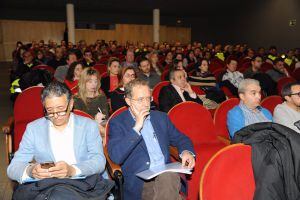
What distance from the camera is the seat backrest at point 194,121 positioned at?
3.18 m

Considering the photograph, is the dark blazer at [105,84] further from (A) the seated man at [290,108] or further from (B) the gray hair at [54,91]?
(B) the gray hair at [54,91]

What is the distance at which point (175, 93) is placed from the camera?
4.13 meters

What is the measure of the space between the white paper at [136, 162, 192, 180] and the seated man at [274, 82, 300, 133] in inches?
52.0

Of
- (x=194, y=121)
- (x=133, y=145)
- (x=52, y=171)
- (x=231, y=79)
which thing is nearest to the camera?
(x=52, y=171)

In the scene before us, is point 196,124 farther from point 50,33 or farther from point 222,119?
point 50,33

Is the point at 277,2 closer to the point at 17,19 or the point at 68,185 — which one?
the point at 17,19

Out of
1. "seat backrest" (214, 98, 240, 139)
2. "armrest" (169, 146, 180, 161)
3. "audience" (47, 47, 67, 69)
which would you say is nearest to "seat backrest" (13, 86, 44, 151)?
"armrest" (169, 146, 180, 161)

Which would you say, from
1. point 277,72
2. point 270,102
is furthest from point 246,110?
point 277,72

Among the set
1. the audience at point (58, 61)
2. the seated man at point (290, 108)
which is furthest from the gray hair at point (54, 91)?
the audience at point (58, 61)

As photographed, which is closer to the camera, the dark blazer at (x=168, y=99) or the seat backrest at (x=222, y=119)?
the seat backrest at (x=222, y=119)

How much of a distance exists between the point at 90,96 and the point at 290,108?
7.12 ft

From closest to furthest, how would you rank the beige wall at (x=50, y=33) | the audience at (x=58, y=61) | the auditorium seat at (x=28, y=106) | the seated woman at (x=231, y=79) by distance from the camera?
the auditorium seat at (x=28, y=106) < the seated woman at (x=231, y=79) < the audience at (x=58, y=61) < the beige wall at (x=50, y=33)

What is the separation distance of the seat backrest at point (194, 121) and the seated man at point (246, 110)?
224 millimetres

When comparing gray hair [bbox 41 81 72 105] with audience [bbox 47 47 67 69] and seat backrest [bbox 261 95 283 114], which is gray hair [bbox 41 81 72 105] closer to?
seat backrest [bbox 261 95 283 114]
